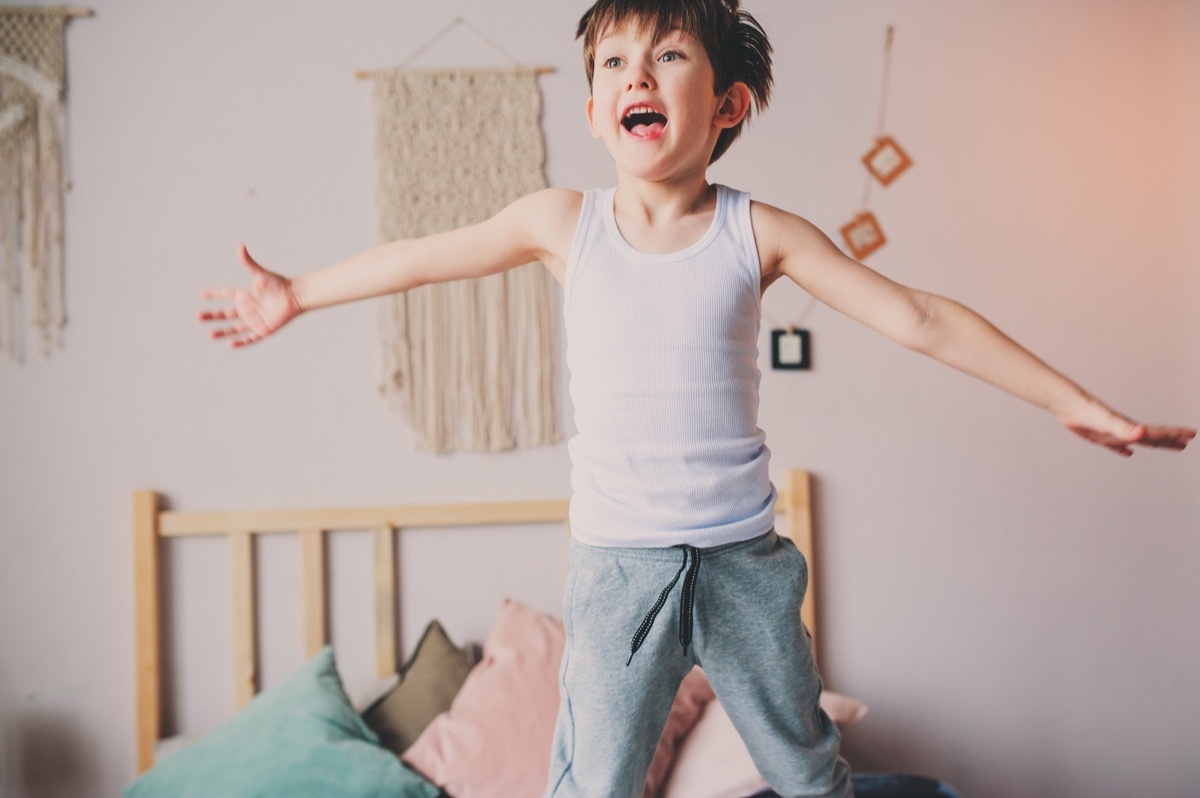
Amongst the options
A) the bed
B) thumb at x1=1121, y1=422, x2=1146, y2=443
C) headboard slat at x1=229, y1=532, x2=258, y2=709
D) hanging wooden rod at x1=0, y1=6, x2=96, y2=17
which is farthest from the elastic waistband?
hanging wooden rod at x1=0, y1=6, x2=96, y2=17

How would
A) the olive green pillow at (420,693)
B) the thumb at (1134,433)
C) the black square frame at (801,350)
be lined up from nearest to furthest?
the thumb at (1134,433)
the olive green pillow at (420,693)
the black square frame at (801,350)

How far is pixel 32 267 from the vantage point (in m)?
2.11

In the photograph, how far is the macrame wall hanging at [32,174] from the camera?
2.10m

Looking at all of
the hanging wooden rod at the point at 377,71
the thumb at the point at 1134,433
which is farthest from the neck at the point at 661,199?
the hanging wooden rod at the point at 377,71

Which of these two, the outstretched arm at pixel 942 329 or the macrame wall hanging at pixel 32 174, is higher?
the macrame wall hanging at pixel 32 174

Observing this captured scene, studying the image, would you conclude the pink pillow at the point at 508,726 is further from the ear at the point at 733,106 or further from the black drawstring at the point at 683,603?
the ear at the point at 733,106

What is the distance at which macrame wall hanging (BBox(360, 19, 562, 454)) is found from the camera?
7.07 feet

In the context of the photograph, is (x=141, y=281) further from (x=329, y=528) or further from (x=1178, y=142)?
(x=1178, y=142)

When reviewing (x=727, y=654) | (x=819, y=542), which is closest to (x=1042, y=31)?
(x=819, y=542)

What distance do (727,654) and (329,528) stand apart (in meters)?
1.30

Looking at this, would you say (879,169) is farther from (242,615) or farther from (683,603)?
(242,615)

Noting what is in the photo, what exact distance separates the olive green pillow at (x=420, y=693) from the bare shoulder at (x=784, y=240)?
1.28m

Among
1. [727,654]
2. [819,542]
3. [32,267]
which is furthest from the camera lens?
[819,542]

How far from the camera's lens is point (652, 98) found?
3.17 feet
